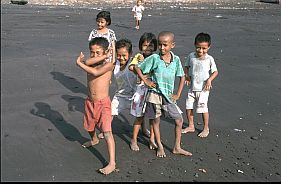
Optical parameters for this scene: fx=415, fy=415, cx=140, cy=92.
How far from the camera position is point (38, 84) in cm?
722

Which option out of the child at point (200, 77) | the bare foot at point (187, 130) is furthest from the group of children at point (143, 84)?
the bare foot at point (187, 130)

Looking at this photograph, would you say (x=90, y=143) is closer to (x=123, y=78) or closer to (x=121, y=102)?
(x=121, y=102)

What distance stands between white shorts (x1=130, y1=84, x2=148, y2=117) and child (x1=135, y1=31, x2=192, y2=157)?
89mm

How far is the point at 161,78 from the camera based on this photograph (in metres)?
4.80

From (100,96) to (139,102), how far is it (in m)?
0.57

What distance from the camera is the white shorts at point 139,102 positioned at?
500cm

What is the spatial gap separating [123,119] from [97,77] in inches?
65.5

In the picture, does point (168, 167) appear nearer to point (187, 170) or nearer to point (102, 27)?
point (187, 170)

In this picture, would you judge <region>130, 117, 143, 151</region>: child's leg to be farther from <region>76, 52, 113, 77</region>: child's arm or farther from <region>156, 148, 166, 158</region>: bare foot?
<region>76, 52, 113, 77</region>: child's arm

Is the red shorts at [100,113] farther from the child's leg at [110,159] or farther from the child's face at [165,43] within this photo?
the child's face at [165,43]

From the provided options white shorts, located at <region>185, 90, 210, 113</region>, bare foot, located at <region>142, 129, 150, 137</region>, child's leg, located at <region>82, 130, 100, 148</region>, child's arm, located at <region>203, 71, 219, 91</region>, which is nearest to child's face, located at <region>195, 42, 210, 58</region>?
child's arm, located at <region>203, 71, 219, 91</region>

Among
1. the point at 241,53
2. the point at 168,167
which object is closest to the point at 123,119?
the point at 168,167

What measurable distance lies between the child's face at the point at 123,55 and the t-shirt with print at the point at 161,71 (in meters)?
0.45

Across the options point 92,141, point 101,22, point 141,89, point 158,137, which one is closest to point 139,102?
point 141,89
